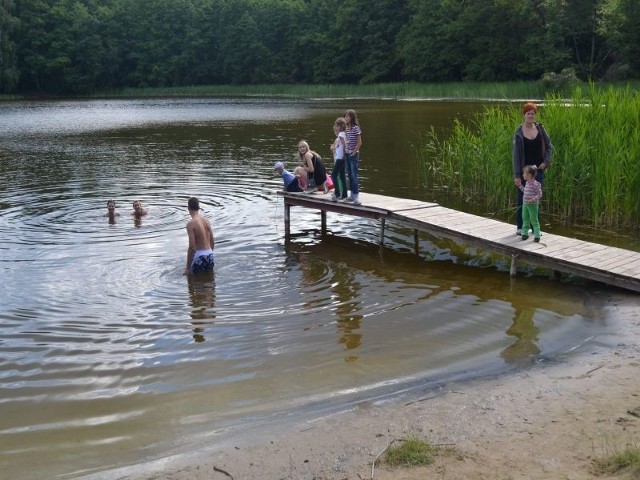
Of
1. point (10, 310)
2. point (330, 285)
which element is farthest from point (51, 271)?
point (330, 285)

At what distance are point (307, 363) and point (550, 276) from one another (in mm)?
4497

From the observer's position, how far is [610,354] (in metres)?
6.76

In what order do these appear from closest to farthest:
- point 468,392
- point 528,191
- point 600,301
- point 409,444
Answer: point 409,444 → point 468,392 → point 600,301 → point 528,191

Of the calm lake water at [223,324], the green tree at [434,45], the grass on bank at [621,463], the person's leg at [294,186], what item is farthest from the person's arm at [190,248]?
the green tree at [434,45]

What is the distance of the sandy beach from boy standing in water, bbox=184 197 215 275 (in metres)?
5.00

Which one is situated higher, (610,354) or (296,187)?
(296,187)

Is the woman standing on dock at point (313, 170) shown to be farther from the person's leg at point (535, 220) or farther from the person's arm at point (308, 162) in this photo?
the person's leg at point (535, 220)

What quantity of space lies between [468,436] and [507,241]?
5.23 metres

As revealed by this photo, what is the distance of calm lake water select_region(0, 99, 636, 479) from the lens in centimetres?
593

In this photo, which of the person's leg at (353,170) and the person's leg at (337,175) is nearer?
the person's leg at (353,170)

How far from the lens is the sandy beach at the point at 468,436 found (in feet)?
15.0

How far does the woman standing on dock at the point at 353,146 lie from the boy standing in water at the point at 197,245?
3.00 meters

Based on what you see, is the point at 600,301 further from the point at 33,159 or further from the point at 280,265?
the point at 33,159

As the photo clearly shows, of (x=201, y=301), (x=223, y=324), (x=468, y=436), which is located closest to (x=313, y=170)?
(x=201, y=301)
